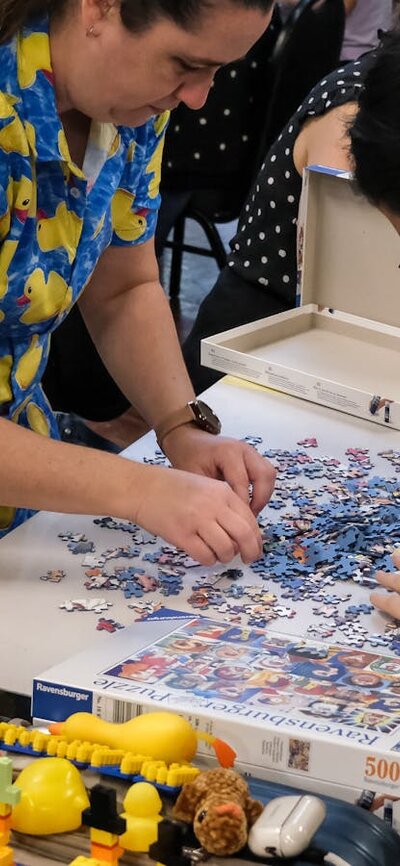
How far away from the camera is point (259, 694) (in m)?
1.20

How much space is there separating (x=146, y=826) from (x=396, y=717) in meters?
0.28

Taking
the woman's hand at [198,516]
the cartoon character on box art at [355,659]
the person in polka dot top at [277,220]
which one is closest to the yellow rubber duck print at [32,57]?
the woman's hand at [198,516]

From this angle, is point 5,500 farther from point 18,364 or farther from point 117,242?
point 117,242

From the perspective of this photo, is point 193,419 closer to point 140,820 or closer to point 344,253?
point 344,253

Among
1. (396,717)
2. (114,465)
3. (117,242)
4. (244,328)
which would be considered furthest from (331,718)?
(244,328)

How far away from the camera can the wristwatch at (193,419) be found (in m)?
1.85

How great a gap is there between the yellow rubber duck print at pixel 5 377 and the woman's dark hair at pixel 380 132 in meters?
0.56

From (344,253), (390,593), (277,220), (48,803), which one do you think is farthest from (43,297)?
(277,220)

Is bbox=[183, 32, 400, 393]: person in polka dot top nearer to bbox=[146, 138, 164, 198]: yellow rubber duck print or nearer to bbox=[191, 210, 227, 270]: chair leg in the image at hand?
bbox=[146, 138, 164, 198]: yellow rubber duck print

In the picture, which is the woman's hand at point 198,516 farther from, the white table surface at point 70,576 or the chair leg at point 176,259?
the chair leg at point 176,259

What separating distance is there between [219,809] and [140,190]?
3.71ft

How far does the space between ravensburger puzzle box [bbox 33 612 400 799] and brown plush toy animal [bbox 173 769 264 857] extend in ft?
0.33

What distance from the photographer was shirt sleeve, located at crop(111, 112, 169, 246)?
181 centimetres

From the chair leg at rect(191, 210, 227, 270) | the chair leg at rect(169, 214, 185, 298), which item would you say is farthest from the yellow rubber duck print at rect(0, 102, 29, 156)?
the chair leg at rect(169, 214, 185, 298)
